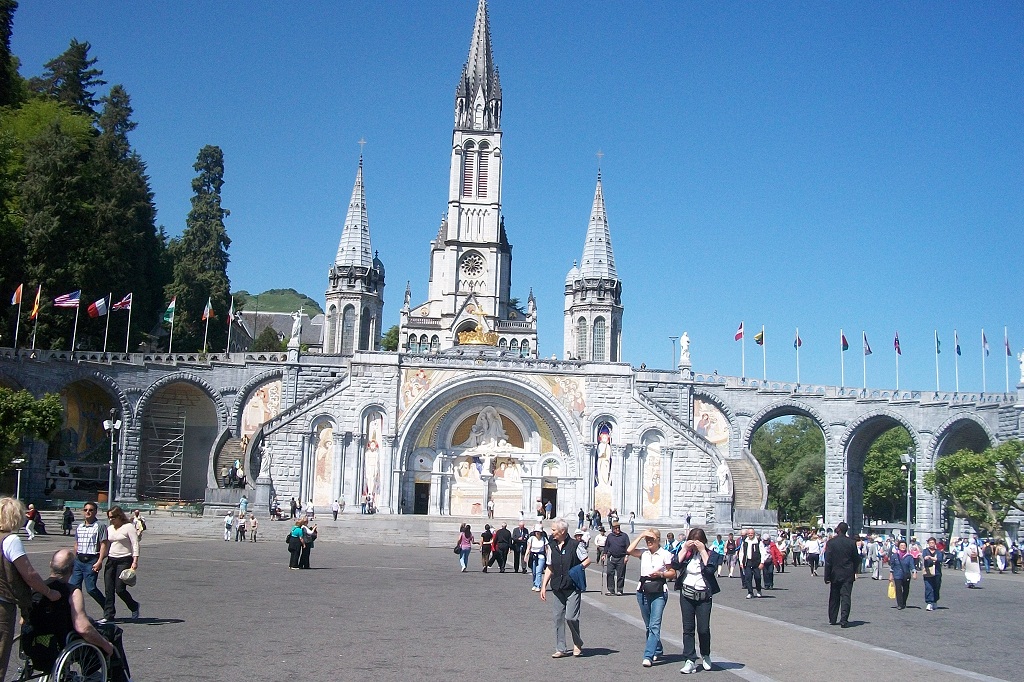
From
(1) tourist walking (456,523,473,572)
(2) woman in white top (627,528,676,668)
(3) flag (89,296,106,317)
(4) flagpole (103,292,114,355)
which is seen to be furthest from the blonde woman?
(4) flagpole (103,292,114,355)

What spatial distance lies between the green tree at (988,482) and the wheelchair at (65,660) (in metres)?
35.5

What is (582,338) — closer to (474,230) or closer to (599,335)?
(599,335)

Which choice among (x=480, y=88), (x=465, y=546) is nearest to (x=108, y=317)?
(x=465, y=546)

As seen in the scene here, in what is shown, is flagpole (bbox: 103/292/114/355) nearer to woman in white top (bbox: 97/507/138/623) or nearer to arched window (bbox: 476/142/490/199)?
arched window (bbox: 476/142/490/199)

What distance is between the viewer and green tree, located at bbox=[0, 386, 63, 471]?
32.1 meters

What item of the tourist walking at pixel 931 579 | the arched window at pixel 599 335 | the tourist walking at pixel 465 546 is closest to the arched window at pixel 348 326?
the arched window at pixel 599 335

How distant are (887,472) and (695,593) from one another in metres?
57.5

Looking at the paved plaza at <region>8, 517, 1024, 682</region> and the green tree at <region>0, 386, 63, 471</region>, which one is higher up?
the green tree at <region>0, 386, 63, 471</region>

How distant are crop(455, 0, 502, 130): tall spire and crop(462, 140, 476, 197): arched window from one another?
57.1 inches

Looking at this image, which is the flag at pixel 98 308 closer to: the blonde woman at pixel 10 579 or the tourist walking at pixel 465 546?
the tourist walking at pixel 465 546

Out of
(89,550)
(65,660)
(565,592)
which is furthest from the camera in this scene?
(89,550)

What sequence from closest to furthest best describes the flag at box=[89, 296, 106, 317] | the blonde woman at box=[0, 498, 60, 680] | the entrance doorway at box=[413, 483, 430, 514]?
the blonde woman at box=[0, 498, 60, 680]
the flag at box=[89, 296, 106, 317]
the entrance doorway at box=[413, 483, 430, 514]

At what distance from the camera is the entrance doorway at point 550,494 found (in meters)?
46.6

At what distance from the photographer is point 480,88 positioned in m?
74.6
